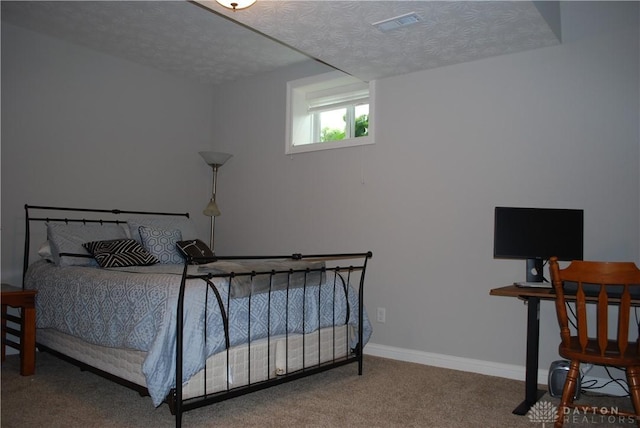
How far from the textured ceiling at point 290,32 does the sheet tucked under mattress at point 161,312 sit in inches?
57.2

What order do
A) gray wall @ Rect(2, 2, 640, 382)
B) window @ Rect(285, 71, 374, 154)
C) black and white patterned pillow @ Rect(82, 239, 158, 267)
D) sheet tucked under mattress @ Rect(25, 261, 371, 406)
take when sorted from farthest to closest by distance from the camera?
window @ Rect(285, 71, 374, 154) → black and white patterned pillow @ Rect(82, 239, 158, 267) → gray wall @ Rect(2, 2, 640, 382) → sheet tucked under mattress @ Rect(25, 261, 371, 406)

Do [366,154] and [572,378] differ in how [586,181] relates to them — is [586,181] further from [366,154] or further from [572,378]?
[366,154]

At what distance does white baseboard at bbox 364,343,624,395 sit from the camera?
123 inches

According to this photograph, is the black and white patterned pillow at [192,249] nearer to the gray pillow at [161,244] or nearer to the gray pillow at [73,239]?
the gray pillow at [161,244]

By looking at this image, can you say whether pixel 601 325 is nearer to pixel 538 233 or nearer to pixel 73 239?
pixel 538 233

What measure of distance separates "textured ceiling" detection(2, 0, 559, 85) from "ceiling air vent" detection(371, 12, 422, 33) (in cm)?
4

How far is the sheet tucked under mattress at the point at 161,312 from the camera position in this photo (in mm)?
2271

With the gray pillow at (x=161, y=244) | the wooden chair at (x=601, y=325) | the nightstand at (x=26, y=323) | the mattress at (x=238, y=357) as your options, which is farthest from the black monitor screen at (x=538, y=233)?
the nightstand at (x=26, y=323)

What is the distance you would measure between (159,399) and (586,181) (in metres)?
2.65

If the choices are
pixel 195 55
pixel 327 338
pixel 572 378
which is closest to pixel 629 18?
pixel 572 378

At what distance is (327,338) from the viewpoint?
3100 mm

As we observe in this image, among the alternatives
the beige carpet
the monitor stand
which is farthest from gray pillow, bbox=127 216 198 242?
the monitor stand

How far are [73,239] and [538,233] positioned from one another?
120 inches

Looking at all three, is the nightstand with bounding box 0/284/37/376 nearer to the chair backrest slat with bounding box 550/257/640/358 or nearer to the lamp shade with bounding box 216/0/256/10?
the lamp shade with bounding box 216/0/256/10
